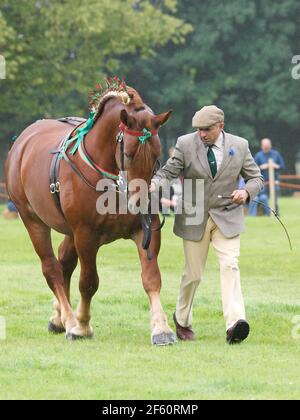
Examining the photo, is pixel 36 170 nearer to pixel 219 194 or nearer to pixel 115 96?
pixel 115 96

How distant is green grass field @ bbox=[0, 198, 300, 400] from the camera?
7473 millimetres

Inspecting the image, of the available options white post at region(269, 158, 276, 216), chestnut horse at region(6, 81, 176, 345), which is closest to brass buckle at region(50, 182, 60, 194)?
chestnut horse at region(6, 81, 176, 345)

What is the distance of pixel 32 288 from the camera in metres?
13.8

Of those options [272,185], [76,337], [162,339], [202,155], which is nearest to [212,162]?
[202,155]

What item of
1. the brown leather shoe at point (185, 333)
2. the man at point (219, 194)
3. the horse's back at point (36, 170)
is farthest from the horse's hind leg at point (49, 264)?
the man at point (219, 194)

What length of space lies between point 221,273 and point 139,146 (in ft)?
4.52

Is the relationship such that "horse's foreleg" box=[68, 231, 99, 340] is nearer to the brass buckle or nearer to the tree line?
the brass buckle

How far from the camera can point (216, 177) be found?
962 cm

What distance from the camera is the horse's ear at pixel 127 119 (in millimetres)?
9000

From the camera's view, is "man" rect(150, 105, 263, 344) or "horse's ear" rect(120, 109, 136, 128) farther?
"man" rect(150, 105, 263, 344)

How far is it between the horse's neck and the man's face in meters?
0.70
